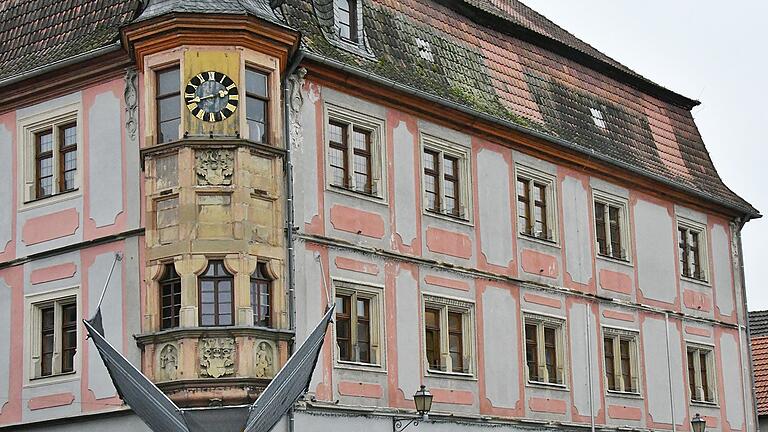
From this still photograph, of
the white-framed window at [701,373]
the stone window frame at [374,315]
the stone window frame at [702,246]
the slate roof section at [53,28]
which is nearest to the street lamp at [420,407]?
the stone window frame at [374,315]

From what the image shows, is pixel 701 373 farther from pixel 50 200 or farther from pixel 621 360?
pixel 50 200

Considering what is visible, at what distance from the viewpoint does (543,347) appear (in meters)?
37.1

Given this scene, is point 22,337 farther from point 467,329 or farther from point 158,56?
point 467,329

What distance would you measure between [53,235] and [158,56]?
4.23 metres

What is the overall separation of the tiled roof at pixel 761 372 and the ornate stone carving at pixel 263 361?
2457 centimetres

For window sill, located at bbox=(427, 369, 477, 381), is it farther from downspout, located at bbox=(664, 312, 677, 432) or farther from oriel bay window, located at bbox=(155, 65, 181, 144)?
downspout, located at bbox=(664, 312, 677, 432)

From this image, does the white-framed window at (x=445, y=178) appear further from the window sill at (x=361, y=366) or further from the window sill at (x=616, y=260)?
the window sill at (x=616, y=260)

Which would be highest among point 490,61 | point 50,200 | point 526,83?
point 490,61

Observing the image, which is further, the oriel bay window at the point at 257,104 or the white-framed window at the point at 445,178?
the white-framed window at the point at 445,178

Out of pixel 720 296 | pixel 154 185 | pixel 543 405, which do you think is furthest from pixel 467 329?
pixel 720 296

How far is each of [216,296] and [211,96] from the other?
3436 millimetres

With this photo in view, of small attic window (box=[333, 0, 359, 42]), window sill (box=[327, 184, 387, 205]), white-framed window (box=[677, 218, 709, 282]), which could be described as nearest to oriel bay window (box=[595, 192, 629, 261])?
white-framed window (box=[677, 218, 709, 282])

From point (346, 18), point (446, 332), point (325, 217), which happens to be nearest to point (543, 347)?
point (446, 332)

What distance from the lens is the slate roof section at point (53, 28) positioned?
31.5m
